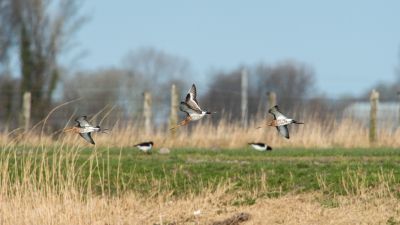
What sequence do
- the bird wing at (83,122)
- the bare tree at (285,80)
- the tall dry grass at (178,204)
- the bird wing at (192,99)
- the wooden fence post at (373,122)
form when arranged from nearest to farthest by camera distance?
the bird wing at (192,99) < the bird wing at (83,122) < the tall dry grass at (178,204) < the wooden fence post at (373,122) < the bare tree at (285,80)

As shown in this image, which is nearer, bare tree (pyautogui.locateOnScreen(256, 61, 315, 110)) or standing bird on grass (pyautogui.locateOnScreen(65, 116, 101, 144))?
standing bird on grass (pyautogui.locateOnScreen(65, 116, 101, 144))

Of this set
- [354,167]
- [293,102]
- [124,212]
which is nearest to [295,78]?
[293,102]

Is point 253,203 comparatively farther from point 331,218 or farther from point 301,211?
point 331,218

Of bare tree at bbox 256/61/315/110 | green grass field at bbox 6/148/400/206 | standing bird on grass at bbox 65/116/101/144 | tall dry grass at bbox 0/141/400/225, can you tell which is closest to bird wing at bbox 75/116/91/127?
standing bird on grass at bbox 65/116/101/144

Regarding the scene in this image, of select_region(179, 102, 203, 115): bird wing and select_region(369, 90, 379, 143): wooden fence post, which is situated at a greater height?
select_region(179, 102, 203, 115): bird wing

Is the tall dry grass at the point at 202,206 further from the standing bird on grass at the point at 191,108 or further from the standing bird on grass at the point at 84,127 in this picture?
the standing bird on grass at the point at 191,108

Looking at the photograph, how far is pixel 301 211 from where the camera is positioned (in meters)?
8.01

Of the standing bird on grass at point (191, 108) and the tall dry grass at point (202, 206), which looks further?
the tall dry grass at point (202, 206)

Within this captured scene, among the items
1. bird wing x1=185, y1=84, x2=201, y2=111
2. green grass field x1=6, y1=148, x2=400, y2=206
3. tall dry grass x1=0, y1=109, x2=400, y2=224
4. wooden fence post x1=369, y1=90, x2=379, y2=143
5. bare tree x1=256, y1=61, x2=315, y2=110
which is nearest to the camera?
bird wing x1=185, y1=84, x2=201, y2=111

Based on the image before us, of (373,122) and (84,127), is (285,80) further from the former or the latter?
(84,127)

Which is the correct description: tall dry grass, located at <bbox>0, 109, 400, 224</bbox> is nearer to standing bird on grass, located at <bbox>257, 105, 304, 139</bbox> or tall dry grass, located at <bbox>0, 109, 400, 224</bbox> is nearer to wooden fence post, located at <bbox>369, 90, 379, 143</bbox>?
standing bird on grass, located at <bbox>257, 105, 304, 139</bbox>

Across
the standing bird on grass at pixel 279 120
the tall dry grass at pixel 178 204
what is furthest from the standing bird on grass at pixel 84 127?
the tall dry grass at pixel 178 204

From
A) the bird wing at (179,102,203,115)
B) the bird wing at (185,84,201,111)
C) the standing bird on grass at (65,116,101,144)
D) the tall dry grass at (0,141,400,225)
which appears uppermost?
the bird wing at (185,84,201,111)

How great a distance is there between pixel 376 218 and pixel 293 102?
25757mm
